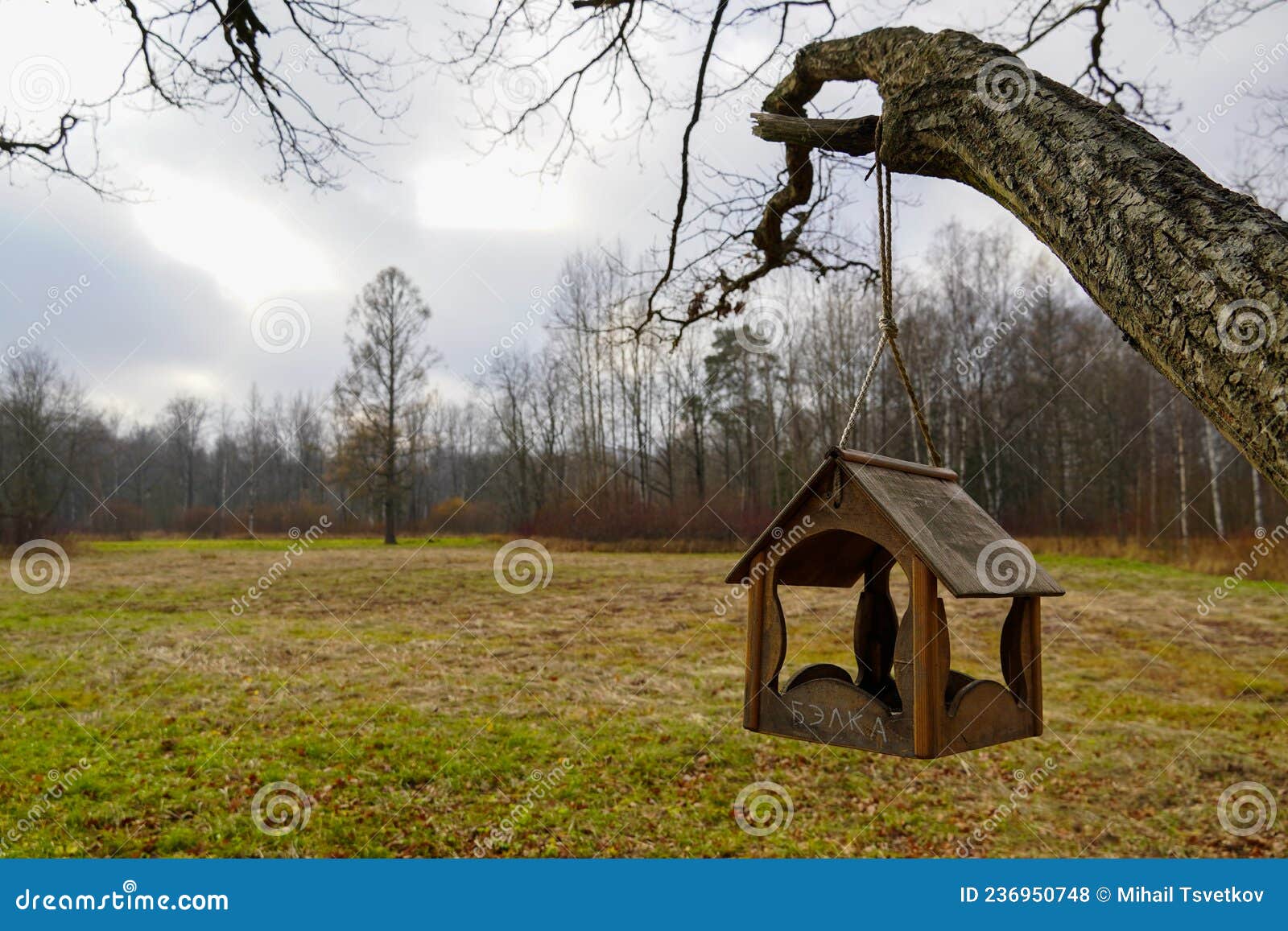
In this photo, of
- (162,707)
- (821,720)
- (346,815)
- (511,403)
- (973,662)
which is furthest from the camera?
(511,403)

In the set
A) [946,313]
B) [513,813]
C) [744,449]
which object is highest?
[946,313]

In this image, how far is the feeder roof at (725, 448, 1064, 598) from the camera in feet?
7.00

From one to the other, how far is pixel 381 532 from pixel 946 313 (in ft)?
83.6

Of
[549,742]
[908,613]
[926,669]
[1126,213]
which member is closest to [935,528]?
[908,613]

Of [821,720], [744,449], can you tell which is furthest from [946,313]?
[821,720]

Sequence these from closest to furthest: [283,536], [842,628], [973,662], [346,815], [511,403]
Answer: [346,815] < [973,662] < [842,628] < [511,403] < [283,536]

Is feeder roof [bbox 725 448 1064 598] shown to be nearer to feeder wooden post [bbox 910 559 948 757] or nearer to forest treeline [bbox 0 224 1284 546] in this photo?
feeder wooden post [bbox 910 559 948 757]

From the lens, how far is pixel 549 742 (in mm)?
7020

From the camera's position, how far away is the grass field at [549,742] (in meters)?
5.48

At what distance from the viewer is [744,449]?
32094 mm

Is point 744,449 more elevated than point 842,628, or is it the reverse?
point 744,449

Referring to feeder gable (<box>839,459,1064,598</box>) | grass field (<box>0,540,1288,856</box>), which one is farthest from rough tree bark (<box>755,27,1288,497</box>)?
grass field (<box>0,540,1288,856</box>)

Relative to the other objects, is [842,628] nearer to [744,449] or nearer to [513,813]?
[513,813]

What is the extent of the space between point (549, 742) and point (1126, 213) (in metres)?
6.44
